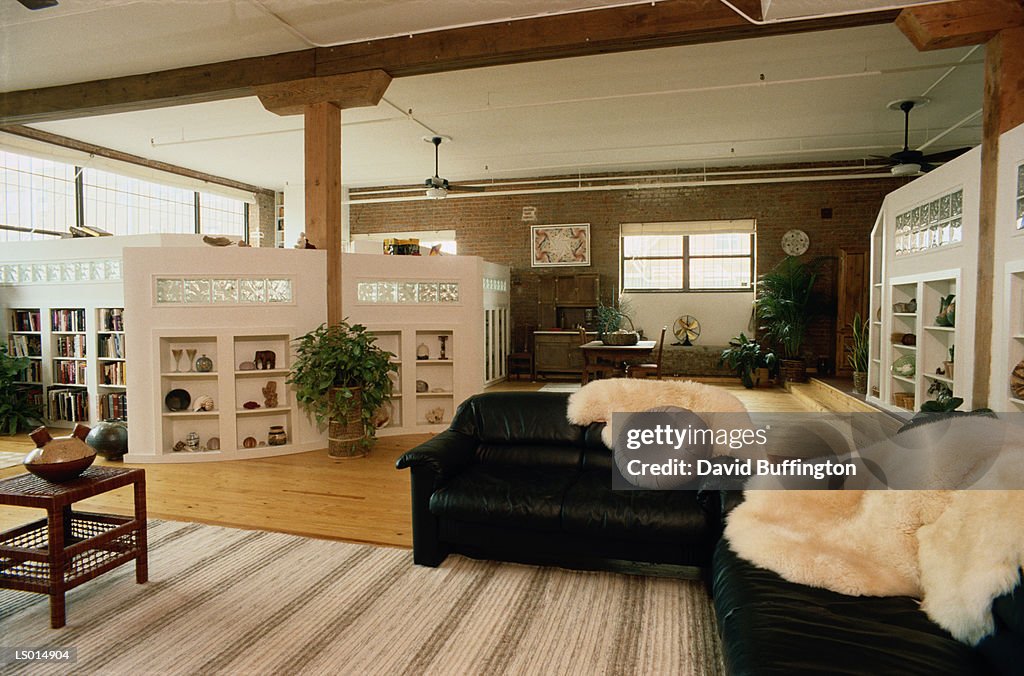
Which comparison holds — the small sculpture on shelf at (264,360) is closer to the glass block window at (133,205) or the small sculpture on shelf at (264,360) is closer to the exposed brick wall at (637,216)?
the glass block window at (133,205)

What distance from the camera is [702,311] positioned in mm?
10359

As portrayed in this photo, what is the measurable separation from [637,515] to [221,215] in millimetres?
10900

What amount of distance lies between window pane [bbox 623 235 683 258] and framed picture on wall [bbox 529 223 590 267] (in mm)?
726

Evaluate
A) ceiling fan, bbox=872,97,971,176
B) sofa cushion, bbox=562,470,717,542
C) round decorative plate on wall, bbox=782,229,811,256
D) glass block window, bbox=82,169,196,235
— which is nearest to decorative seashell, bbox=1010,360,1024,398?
sofa cushion, bbox=562,470,717,542

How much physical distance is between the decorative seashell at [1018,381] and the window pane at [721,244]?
6388mm

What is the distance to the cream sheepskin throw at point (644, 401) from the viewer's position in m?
3.09

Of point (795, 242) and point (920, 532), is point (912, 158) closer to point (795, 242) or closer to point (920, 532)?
point (795, 242)

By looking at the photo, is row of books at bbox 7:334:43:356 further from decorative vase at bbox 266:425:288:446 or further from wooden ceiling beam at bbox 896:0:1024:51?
wooden ceiling beam at bbox 896:0:1024:51

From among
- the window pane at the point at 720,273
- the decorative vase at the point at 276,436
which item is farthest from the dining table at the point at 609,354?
the decorative vase at the point at 276,436

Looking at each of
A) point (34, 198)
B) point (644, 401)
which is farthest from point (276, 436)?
point (34, 198)

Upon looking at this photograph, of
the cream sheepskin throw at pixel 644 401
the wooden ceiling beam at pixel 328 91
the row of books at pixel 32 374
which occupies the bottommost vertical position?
the row of books at pixel 32 374

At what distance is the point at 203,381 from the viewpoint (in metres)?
5.31

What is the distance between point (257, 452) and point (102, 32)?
3851 millimetres

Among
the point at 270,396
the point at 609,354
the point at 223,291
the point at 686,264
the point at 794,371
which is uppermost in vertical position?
the point at 686,264
